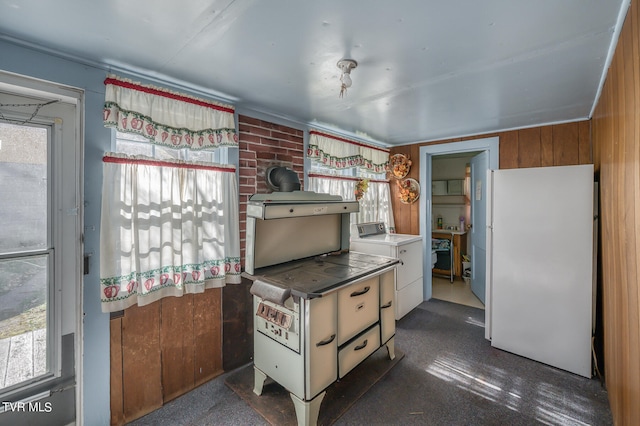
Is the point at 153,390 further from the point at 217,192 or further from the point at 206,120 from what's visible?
the point at 206,120

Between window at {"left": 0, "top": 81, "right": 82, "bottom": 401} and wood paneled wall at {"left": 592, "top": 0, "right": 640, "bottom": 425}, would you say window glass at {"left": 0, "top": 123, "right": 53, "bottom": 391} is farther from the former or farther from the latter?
wood paneled wall at {"left": 592, "top": 0, "right": 640, "bottom": 425}

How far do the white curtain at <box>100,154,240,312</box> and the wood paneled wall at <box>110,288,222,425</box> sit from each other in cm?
15

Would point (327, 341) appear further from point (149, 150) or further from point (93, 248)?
point (149, 150)

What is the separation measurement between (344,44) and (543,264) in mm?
2398

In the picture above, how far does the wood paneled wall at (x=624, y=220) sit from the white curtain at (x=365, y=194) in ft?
7.30

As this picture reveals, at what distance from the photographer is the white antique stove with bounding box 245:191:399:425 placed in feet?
5.37

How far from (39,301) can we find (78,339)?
31cm

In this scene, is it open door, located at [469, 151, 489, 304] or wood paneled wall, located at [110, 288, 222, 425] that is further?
open door, located at [469, 151, 489, 304]

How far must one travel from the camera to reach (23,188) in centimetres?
151

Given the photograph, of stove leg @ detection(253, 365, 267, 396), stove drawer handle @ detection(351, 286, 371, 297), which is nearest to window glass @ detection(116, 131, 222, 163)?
Answer: stove drawer handle @ detection(351, 286, 371, 297)

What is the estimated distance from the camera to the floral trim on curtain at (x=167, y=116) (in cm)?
165

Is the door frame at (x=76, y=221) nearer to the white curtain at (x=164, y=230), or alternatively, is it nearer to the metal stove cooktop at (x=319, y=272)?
the white curtain at (x=164, y=230)

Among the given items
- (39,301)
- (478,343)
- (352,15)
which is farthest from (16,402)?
(478,343)

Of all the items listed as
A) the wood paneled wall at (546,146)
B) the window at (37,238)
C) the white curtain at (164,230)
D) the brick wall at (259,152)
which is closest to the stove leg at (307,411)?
the white curtain at (164,230)
